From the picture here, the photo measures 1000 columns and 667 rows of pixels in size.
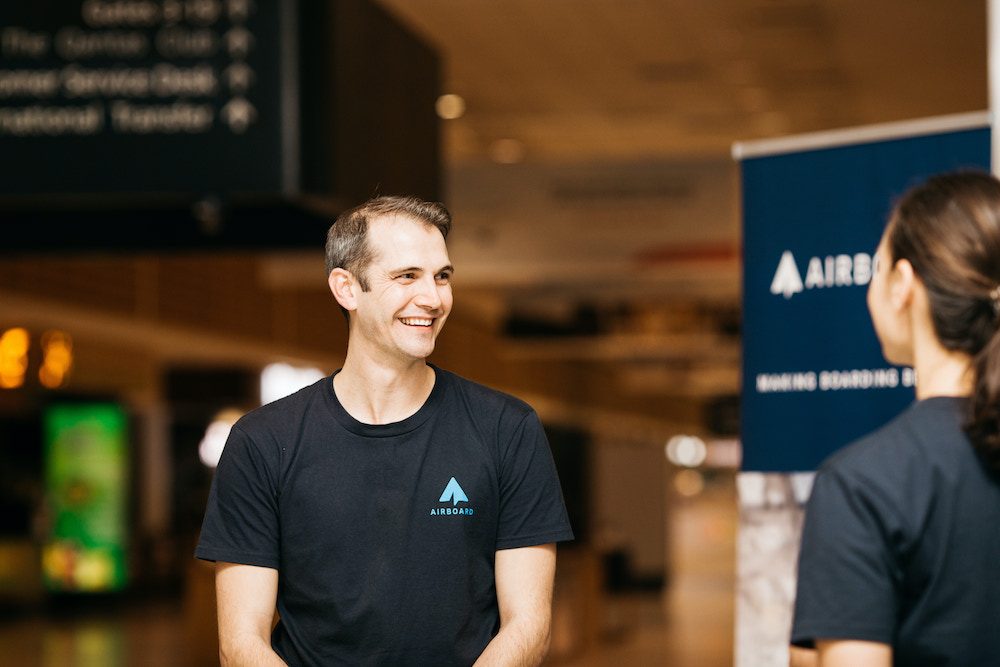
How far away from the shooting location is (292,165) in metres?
3.97

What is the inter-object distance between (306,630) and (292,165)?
2.18 m

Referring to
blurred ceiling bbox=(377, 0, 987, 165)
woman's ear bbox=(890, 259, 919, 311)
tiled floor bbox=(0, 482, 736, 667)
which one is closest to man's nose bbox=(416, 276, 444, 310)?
woman's ear bbox=(890, 259, 919, 311)

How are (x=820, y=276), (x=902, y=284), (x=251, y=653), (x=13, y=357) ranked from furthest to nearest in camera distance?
(x=13, y=357) → (x=820, y=276) → (x=251, y=653) → (x=902, y=284)

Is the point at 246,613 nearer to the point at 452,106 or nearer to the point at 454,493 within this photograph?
the point at 454,493

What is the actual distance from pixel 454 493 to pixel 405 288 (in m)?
0.35

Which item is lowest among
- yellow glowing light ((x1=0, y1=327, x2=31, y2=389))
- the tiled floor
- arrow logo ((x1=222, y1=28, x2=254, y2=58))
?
the tiled floor

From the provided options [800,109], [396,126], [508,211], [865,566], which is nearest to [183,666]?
[508,211]

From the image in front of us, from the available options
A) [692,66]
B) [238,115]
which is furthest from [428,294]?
[692,66]

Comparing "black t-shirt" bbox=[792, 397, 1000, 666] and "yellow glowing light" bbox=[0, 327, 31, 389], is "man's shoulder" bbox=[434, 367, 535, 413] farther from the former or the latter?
"yellow glowing light" bbox=[0, 327, 31, 389]

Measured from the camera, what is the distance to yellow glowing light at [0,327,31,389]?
11.2 m

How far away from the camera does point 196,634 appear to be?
8695 millimetres

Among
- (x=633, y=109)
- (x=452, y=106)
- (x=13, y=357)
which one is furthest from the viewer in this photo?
(x=13, y=357)

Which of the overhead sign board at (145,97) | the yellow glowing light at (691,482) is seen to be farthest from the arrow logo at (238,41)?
the yellow glowing light at (691,482)

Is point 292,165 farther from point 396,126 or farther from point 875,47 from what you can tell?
point 875,47
